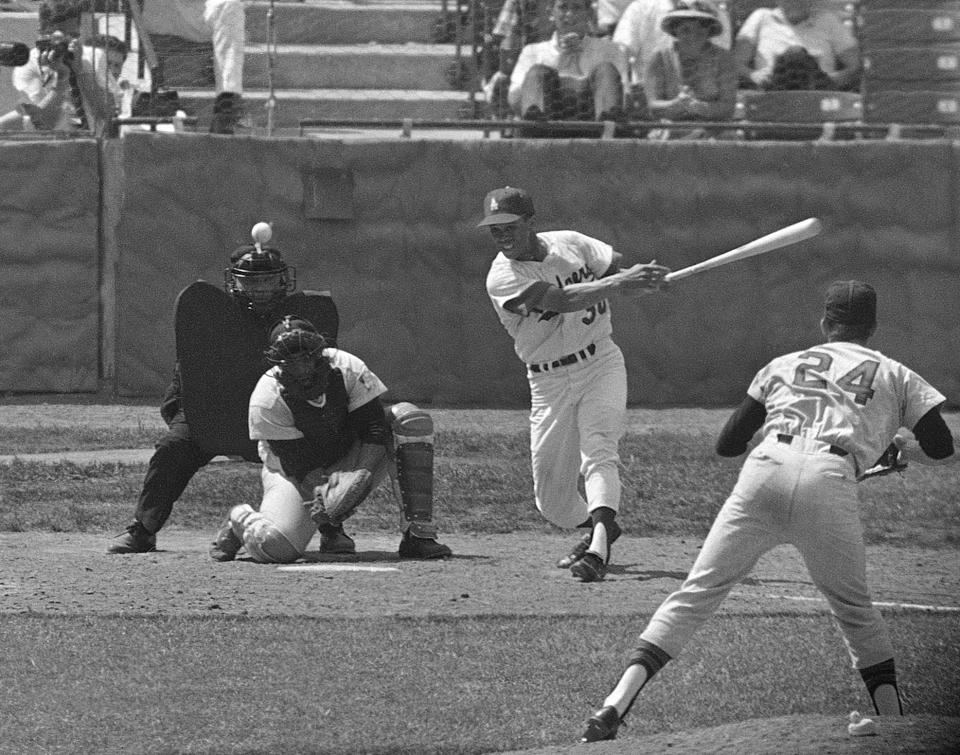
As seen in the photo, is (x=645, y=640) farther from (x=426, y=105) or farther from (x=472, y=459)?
(x=426, y=105)

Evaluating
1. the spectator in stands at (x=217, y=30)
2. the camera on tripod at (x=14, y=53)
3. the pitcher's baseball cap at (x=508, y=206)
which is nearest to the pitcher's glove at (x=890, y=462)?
the pitcher's baseball cap at (x=508, y=206)

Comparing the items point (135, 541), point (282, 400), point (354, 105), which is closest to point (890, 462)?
point (282, 400)

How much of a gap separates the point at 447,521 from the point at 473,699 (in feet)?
13.4

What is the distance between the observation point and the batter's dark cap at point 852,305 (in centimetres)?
595

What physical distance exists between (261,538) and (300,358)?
94 cm

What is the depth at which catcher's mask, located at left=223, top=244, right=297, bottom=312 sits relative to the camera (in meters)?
9.22

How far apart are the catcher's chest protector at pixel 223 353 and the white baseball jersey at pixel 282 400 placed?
1.12ft

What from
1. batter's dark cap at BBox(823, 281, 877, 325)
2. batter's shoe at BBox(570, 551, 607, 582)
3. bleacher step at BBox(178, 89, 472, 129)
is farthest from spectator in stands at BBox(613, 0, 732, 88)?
batter's dark cap at BBox(823, 281, 877, 325)

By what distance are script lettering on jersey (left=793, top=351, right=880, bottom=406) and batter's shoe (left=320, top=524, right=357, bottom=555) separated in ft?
12.4

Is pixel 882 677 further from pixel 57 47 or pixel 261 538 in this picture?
pixel 57 47

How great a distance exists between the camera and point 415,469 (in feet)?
28.7

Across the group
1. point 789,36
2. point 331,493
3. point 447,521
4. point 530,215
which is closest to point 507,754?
point 331,493

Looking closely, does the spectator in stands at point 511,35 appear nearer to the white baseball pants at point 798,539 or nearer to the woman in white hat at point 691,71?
the woman in white hat at point 691,71

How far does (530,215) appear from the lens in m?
8.66
